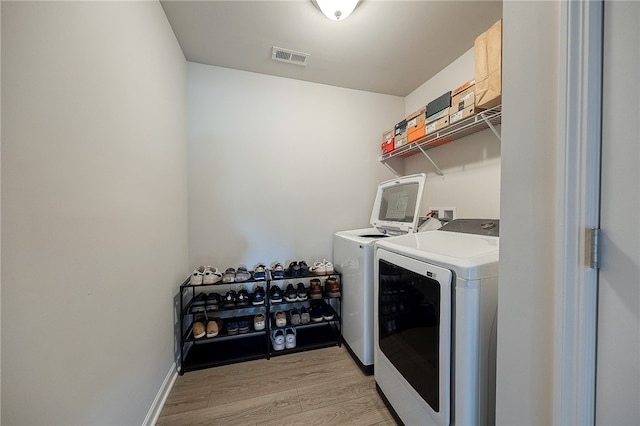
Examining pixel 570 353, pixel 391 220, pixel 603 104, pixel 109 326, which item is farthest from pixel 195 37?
pixel 570 353

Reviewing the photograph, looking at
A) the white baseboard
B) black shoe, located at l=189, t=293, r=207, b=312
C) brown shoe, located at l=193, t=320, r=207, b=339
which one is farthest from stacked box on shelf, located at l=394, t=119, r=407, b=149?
the white baseboard

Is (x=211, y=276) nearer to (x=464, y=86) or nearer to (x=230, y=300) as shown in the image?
(x=230, y=300)

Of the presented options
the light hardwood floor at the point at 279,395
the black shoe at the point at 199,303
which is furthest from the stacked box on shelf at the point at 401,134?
the black shoe at the point at 199,303

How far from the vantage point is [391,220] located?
1788mm

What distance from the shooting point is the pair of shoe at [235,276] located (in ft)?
5.70

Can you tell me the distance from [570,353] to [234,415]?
1531 millimetres

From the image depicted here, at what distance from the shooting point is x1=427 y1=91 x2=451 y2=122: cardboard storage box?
1532 millimetres

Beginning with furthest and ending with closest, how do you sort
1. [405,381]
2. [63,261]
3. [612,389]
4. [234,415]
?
[234,415], [405,381], [63,261], [612,389]

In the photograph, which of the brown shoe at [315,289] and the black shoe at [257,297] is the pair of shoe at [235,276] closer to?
the black shoe at [257,297]

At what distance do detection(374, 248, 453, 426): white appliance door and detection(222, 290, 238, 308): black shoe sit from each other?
1.12 meters

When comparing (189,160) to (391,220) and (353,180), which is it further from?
(391,220)

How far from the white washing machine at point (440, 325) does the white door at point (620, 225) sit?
30 centimetres

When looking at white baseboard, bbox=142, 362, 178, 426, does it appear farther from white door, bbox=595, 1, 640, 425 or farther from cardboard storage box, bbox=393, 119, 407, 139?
cardboard storage box, bbox=393, 119, 407, 139

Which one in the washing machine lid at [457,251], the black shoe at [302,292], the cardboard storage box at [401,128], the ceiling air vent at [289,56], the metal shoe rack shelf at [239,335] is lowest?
the metal shoe rack shelf at [239,335]
